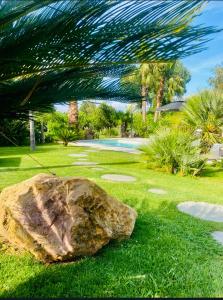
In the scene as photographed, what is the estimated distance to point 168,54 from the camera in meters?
1.84

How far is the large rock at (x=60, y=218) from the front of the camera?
3.07 metres

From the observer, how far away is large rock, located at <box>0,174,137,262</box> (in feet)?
10.1

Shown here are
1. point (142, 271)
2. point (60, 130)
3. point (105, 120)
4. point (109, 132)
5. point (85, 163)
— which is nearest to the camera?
point (142, 271)

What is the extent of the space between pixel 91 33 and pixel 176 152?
714 centimetres

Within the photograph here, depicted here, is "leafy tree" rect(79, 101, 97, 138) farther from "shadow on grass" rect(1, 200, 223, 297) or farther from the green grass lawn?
"shadow on grass" rect(1, 200, 223, 297)

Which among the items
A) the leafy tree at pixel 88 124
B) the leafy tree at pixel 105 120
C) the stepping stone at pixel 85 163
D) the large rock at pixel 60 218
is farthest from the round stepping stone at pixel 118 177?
the leafy tree at pixel 105 120

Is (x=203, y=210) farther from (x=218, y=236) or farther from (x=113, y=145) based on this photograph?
(x=113, y=145)

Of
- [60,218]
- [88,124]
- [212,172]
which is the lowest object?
[212,172]

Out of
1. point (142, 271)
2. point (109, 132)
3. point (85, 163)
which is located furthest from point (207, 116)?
point (109, 132)

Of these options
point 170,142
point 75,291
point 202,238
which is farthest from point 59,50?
point 170,142

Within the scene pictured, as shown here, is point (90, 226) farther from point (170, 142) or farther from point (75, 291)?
point (170, 142)

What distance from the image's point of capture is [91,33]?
189 cm

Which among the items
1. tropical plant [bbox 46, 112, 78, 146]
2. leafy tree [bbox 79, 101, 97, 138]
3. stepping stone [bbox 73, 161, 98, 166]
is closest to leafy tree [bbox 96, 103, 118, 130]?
leafy tree [bbox 79, 101, 97, 138]

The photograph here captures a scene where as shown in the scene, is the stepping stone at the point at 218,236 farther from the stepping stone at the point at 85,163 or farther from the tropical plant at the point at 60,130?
the tropical plant at the point at 60,130
